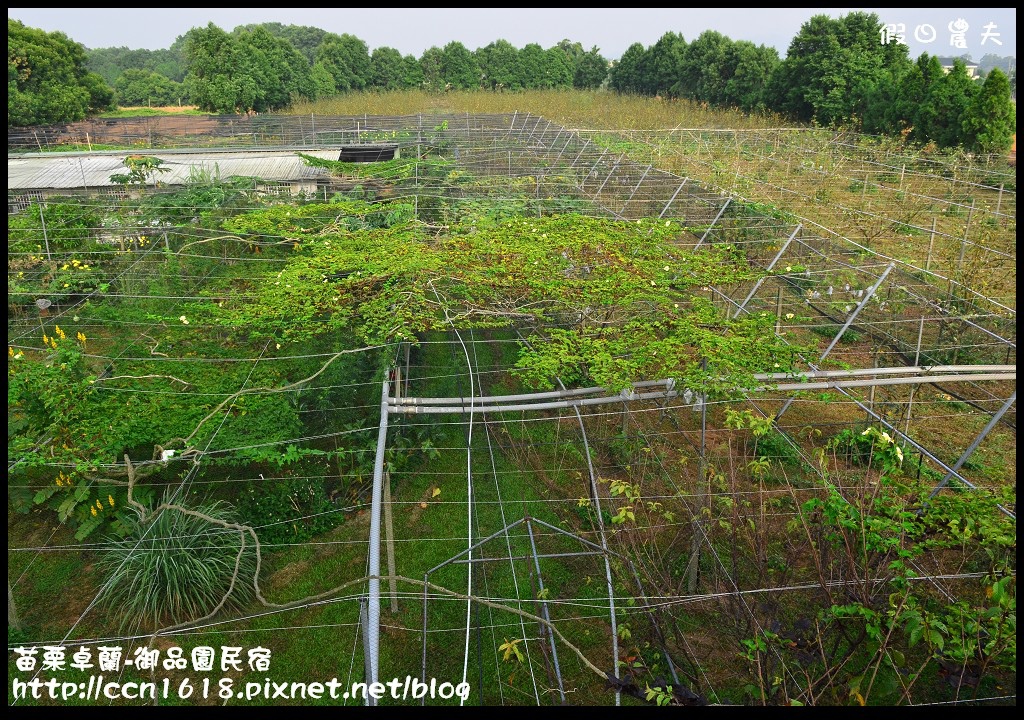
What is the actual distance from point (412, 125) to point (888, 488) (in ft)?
71.2

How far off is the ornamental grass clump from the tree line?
18571mm

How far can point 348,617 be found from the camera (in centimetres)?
488

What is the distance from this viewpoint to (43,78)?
29.4 m

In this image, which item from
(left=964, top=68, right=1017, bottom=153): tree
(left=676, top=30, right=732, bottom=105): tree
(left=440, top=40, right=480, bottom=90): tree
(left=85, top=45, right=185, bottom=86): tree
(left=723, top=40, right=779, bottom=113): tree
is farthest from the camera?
(left=85, top=45, right=185, bottom=86): tree

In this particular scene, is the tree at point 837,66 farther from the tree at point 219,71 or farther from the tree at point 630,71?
the tree at point 219,71

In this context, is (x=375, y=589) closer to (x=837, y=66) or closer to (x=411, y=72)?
(x=837, y=66)

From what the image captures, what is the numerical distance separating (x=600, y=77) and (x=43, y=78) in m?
29.1

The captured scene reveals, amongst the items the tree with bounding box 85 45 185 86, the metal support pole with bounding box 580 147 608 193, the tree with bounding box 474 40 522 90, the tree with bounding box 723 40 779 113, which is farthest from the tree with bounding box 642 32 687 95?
the tree with bounding box 85 45 185 86

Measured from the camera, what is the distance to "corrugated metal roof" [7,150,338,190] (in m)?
14.0

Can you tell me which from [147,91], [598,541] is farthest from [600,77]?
[598,541]

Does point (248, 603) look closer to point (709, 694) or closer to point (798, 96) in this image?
point (709, 694)

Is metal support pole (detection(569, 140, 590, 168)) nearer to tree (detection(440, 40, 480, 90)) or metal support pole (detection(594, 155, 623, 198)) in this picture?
metal support pole (detection(594, 155, 623, 198))

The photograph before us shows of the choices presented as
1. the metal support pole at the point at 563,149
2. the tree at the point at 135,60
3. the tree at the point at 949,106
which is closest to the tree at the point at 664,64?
the tree at the point at 949,106

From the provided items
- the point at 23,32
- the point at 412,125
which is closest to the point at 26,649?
the point at 412,125
